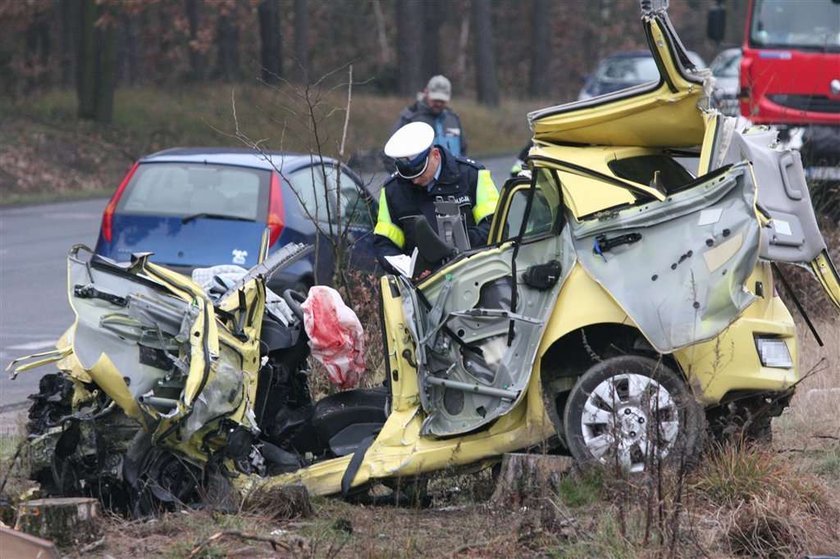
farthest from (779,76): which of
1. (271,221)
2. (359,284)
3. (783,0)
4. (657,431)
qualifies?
(657,431)

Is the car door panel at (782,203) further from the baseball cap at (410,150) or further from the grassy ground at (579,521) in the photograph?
the baseball cap at (410,150)

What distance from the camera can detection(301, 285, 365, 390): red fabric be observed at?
7242 millimetres

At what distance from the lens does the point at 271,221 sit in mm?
Answer: 11719

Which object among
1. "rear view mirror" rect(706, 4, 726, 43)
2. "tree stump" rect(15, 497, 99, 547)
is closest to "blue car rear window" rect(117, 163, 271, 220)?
"tree stump" rect(15, 497, 99, 547)

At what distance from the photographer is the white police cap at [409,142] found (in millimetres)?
7684

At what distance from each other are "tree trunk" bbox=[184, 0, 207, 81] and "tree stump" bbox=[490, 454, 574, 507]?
1241 inches

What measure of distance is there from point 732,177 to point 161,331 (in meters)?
2.55

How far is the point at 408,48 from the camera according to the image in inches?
1569

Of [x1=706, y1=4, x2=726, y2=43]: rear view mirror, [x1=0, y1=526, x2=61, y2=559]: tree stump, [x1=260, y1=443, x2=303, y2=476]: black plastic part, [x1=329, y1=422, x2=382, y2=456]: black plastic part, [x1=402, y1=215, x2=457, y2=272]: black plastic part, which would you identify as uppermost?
[x1=706, y1=4, x2=726, y2=43]: rear view mirror

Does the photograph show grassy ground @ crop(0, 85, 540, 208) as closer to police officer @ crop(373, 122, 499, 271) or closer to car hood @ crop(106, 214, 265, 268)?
car hood @ crop(106, 214, 265, 268)

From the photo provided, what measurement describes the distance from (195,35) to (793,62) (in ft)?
80.3

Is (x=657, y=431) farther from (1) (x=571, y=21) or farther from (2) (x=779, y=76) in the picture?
(1) (x=571, y=21)

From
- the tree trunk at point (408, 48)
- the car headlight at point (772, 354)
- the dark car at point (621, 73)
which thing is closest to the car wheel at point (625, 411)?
the car headlight at point (772, 354)

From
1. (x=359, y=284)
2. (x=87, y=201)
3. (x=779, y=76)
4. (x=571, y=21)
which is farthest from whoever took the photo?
(x=571, y=21)
